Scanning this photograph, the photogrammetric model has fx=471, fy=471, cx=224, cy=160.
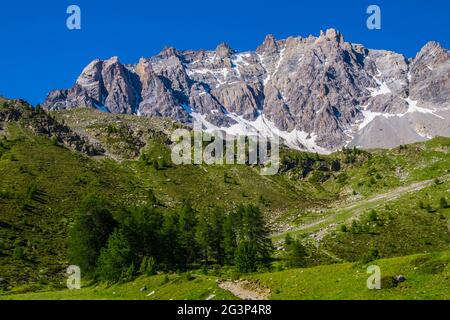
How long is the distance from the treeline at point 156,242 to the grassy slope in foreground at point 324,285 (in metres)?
6.66

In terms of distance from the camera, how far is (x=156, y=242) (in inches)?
2758

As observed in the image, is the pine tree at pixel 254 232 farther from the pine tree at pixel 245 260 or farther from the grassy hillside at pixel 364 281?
the grassy hillside at pixel 364 281

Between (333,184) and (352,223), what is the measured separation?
81092 millimetres

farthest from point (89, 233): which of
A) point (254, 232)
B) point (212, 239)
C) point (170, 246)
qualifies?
point (254, 232)

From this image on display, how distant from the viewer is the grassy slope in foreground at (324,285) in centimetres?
3344

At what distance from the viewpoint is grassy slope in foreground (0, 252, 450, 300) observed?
110 feet

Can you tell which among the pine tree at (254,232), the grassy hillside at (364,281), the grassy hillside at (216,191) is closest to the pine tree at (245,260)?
the pine tree at (254,232)

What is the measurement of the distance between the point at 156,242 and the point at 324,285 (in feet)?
118

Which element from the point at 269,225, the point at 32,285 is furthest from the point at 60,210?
the point at 269,225

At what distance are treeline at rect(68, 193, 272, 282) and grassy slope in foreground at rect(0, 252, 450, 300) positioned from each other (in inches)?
262

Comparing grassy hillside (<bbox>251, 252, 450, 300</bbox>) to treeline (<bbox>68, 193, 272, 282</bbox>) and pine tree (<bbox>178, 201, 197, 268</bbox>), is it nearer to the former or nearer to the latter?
treeline (<bbox>68, 193, 272, 282</bbox>)

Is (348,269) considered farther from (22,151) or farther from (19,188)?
(22,151)

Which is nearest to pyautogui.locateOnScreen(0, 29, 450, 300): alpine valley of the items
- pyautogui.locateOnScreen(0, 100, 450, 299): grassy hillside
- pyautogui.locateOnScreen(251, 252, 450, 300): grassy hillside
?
pyautogui.locateOnScreen(251, 252, 450, 300): grassy hillside

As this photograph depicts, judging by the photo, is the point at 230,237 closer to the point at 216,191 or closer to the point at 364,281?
the point at 364,281
